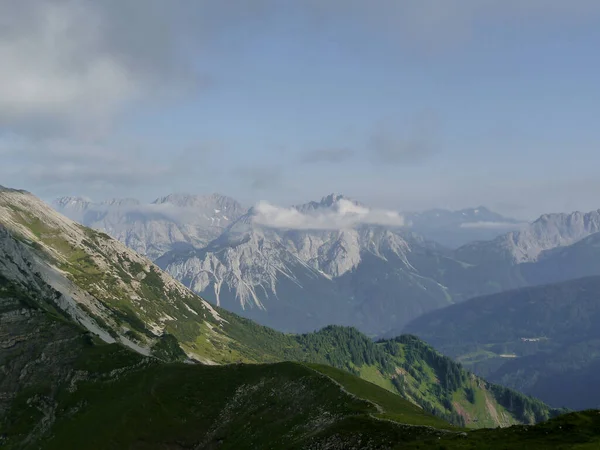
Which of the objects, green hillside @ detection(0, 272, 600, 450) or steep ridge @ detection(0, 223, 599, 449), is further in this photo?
steep ridge @ detection(0, 223, 599, 449)

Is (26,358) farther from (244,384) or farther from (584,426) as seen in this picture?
(584,426)

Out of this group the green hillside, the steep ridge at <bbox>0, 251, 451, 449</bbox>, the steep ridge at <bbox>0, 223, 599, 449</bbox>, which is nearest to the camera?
the green hillside

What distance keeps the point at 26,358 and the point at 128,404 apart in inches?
1899

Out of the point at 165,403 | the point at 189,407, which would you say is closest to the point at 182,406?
the point at 189,407

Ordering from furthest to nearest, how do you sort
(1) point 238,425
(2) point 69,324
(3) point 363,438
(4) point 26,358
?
(2) point 69,324 < (4) point 26,358 < (1) point 238,425 < (3) point 363,438

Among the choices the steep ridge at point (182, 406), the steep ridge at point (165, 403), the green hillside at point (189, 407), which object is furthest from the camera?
the steep ridge at point (165, 403)

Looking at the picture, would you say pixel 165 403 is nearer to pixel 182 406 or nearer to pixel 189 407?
pixel 182 406

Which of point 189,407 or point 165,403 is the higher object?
point 165,403

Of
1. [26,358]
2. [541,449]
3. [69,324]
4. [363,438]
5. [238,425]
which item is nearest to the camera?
[541,449]

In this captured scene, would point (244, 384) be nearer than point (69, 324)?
Yes

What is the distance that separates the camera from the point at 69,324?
162 m

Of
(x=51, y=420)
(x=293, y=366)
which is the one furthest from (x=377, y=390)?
(x=51, y=420)

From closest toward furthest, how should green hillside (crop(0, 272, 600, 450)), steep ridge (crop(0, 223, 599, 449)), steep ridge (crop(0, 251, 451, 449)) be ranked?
green hillside (crop(0, 272, 600, 450)), steep ridge (crop(0, 223, 599, 449)), steep ridge (crop(0, 251, 451, 449))

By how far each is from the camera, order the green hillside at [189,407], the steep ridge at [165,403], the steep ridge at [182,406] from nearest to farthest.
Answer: the green hillside at [189,407] → the steep ridge at [182,406] → the steep ridge at [165,403]
